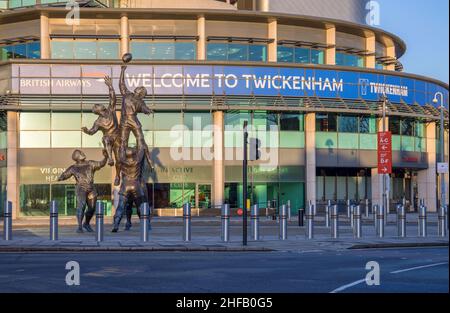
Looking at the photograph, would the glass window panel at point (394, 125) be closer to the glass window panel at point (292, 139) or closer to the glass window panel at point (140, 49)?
the glass window panel at point (292, 139)

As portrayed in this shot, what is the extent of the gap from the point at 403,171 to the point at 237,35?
16.5 m

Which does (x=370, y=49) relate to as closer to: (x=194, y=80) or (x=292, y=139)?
(x=292, y=139)

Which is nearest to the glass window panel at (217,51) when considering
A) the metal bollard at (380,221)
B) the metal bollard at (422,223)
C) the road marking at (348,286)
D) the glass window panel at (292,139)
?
the glass window panel at (292,139)

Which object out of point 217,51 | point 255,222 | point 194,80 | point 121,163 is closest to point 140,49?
point 194,80

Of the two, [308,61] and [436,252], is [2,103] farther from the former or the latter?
[436,252]

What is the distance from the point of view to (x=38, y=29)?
161ft

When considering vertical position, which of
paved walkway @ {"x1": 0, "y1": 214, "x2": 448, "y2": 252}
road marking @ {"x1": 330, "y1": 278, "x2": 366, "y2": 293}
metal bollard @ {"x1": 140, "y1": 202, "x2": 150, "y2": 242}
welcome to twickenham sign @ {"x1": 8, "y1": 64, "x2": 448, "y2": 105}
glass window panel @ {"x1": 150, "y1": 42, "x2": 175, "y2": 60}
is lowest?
paved walkway @ {"x1": 0, "y1": 214, "x2": 448, "y2": 252}

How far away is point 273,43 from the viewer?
4978 cm

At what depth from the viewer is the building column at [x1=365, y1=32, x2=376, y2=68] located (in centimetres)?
5381

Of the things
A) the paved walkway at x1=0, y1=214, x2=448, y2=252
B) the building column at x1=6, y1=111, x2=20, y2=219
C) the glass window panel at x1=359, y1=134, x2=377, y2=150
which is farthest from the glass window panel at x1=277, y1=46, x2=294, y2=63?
the paved walkway at x1=0, y1=214, x2=448, y2=252

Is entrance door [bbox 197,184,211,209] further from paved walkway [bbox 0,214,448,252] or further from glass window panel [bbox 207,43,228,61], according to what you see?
paved walkway [bbox 0,214,448,252]

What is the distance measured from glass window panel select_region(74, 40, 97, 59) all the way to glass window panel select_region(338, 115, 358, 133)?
16.1 metres

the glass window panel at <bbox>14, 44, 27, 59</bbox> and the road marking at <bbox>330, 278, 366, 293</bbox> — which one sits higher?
the glass window panel at <bbox>14, 44, 27, 59</bbox>

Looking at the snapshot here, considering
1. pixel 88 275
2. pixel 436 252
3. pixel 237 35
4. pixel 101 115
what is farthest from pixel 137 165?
pixel 237 35
